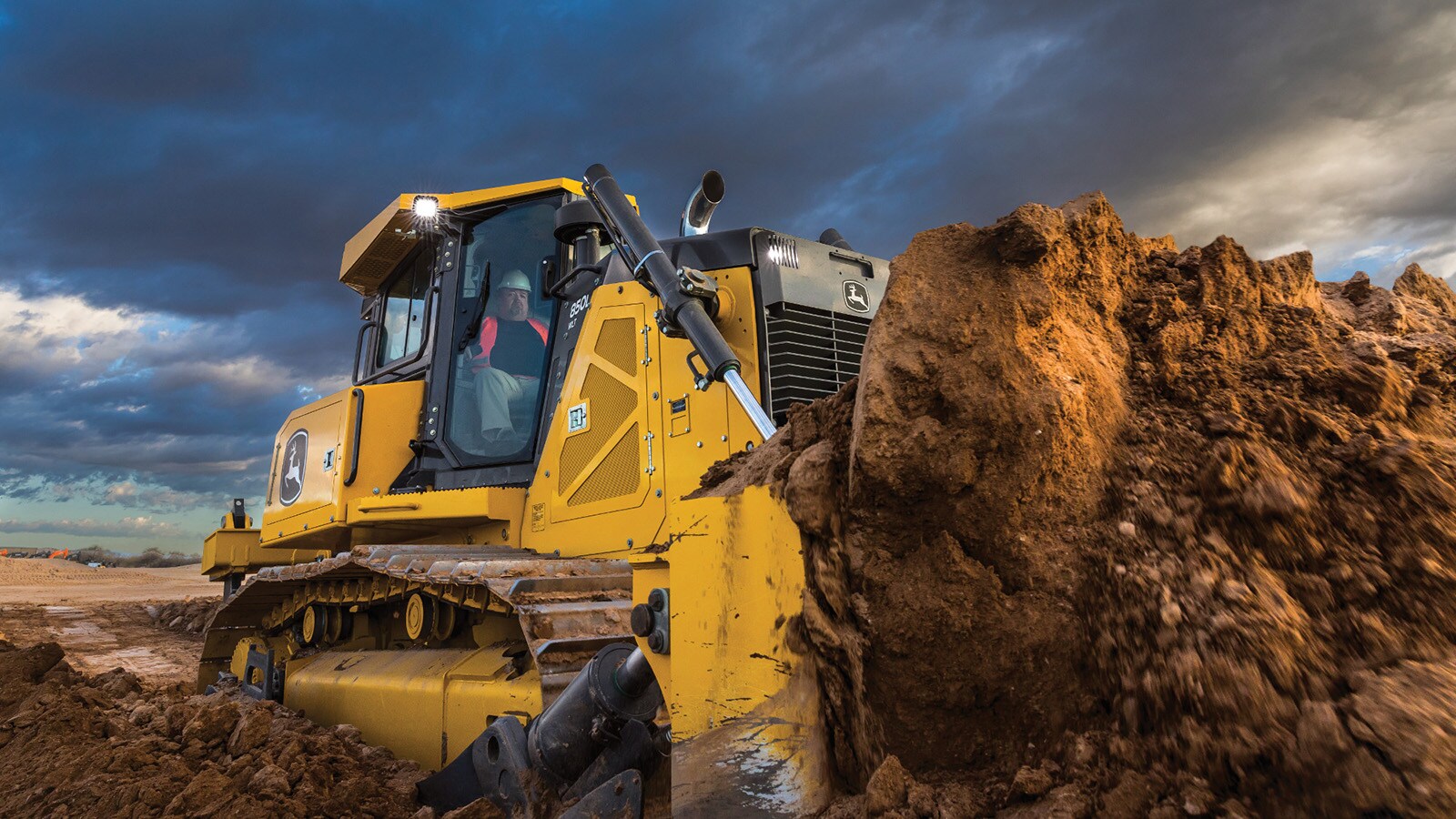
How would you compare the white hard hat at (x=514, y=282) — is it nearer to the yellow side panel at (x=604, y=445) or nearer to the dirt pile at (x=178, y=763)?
the yellow side panel at (x=604, y=445)

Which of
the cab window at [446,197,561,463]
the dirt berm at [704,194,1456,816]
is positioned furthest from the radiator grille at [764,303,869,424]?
the dirt berm at [704,194,1456,816]

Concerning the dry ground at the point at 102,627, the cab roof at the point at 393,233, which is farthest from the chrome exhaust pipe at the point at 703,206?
the dry ground at the point at 102,627

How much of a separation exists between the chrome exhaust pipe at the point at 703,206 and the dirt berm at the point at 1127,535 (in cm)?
248

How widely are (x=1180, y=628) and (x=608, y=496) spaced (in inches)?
121

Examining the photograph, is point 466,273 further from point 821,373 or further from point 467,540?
point 821,373

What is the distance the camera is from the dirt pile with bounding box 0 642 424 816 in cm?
328

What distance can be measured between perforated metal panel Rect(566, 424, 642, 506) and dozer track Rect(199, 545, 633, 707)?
0.33 m

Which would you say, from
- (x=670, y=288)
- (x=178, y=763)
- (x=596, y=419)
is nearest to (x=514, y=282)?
(x=596, y=419)

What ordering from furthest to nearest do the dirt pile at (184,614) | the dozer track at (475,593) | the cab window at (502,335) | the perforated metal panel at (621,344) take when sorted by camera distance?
the dirt pile at (184,614), the cab window at (502,335), the perforated metal panel at (621,344), the dozer track at (475,593)

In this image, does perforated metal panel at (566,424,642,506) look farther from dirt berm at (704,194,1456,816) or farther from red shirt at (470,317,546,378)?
dirt berm at (704,194,1456,816)

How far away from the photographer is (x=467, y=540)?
4.99 metres

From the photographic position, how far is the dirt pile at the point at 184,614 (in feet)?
40.6

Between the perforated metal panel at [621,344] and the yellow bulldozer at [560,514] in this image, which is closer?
the yellow bulldozer at [560,514]

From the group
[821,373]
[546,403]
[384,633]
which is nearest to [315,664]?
[384,633]
